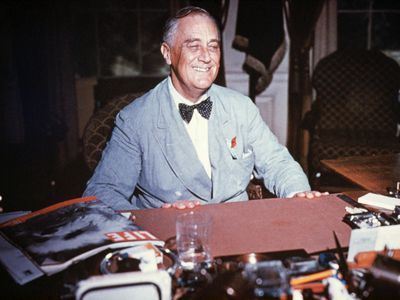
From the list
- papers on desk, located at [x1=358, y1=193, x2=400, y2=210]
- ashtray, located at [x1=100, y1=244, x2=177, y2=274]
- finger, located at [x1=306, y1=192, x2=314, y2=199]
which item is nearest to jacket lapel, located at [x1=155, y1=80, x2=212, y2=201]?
finger, located at [x1=306, y1=192, x2=314, y2=199]

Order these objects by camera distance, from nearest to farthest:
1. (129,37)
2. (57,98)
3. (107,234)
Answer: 1. (107,234)
2. (57,98)
3. (129,37)

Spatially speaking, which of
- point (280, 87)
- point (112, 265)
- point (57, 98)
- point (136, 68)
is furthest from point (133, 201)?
point (136, 68)

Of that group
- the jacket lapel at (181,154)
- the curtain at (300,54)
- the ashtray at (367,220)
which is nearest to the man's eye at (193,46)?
the jacket lapel at (181,154)

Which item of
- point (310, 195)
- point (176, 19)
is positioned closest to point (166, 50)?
point (176, 19)

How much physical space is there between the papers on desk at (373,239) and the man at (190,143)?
0.78 m

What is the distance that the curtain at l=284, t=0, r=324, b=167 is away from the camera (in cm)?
475

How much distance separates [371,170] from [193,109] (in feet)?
3.38

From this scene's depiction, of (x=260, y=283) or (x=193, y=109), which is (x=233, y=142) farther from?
(x=260, y=283)

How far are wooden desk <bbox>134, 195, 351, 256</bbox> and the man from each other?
36 cm

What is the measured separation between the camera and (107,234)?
123 cm

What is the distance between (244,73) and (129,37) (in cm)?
754

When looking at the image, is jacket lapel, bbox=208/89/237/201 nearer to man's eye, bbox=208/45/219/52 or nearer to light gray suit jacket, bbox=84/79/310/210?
light gray suit jacket, bbox=84/79/310/210

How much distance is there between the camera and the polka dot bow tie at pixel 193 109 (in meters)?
2.25

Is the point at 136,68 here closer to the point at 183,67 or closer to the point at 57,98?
the point at 57,98
